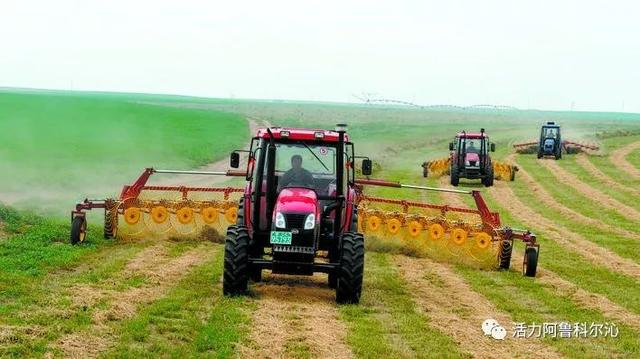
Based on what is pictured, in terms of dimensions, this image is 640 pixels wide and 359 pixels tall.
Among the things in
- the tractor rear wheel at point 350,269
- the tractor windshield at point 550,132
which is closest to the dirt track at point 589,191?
the tractor windshield at point 550,132

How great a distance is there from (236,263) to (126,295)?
155 centimetres

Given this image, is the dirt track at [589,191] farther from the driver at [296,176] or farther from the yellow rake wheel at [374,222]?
the driver at [296,176]

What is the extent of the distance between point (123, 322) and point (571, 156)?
46425mm

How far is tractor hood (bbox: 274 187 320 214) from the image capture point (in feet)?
39.7

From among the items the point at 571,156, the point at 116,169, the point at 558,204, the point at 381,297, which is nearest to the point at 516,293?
the point at 381,297

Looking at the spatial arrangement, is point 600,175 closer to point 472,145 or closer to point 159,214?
point 472,145

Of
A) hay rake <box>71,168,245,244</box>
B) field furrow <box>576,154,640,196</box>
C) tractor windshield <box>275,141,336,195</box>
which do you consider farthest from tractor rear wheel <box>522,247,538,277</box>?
field furrow <box>576,154,640,196</box>

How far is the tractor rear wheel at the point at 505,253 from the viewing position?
55.6 feet

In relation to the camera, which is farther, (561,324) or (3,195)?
(3,195)

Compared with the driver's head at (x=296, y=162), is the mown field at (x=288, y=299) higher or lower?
lower

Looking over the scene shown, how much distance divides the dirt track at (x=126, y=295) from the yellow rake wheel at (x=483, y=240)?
5251 mm

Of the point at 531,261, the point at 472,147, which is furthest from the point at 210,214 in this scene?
the point at 472,147

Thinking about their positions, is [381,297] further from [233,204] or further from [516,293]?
[233,204]

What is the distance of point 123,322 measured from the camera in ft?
33.7
